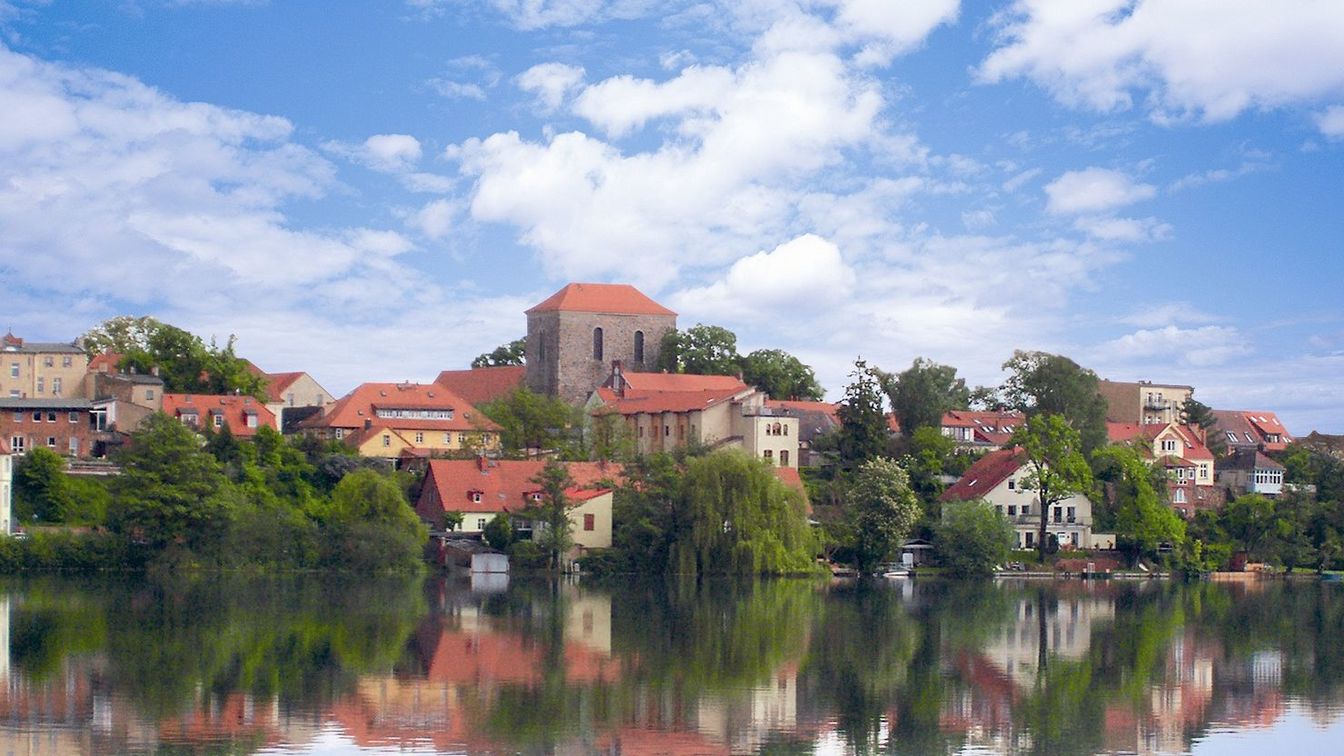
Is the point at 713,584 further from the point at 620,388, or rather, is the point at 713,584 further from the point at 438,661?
the point at 620,388

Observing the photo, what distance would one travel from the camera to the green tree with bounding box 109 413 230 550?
2319 inches

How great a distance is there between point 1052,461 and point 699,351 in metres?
36.3

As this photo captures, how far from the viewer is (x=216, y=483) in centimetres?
6016

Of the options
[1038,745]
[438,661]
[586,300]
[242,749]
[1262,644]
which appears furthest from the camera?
[586,300]

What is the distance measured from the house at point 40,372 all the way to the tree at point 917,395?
38.9 metres

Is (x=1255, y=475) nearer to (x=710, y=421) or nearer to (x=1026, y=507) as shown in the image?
(x=1026, y=507)

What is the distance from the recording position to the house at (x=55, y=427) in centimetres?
7288

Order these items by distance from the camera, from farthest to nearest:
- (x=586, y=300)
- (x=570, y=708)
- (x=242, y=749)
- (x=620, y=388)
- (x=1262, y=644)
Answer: (x=586, y=300) → (x=620, y=388) → (x=1262, y=644) → (x=570, y=708) → (x=242, y=749)

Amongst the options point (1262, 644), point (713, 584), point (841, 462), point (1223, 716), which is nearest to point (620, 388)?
point (841, 462)

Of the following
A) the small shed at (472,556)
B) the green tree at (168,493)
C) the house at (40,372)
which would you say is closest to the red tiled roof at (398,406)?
the house at (40,372)

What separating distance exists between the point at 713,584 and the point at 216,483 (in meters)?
17.1

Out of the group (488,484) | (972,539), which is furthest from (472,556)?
(972,539)

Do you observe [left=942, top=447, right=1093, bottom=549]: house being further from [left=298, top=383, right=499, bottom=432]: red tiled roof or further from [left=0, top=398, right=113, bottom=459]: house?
[left=0, top=398, right=113, bottom=459]: house

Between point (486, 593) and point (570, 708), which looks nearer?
point (570, 708)
